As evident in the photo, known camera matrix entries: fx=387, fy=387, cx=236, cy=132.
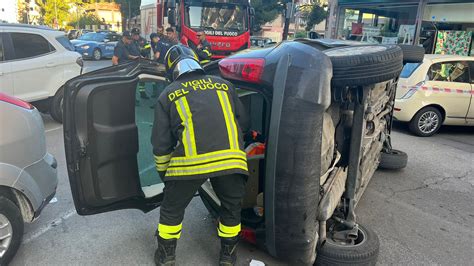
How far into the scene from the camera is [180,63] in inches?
104

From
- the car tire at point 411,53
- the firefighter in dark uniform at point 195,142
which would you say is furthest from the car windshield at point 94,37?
the firefighter in dark uniform at point 195,142

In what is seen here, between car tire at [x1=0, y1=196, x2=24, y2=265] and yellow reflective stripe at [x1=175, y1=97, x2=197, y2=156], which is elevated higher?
yellow reflective stripe at [x1=175, y1=97, x2=197, y2=156]

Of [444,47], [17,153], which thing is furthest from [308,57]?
[444,47]

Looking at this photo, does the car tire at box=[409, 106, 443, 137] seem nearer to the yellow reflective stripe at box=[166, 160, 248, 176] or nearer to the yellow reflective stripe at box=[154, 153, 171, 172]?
the yellow reflective stripe at box=[166, 160, 248, 176]

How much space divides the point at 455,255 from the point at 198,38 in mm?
9253

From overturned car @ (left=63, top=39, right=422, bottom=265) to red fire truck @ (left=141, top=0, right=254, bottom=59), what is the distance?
876cm

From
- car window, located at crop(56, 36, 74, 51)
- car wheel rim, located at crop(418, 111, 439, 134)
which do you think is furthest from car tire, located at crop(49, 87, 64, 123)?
car wheel rim, located at crop(418, 111, 439, 134)

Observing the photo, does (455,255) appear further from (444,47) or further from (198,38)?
(444,47)

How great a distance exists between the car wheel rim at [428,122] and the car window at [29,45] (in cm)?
681

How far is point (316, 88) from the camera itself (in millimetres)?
2219

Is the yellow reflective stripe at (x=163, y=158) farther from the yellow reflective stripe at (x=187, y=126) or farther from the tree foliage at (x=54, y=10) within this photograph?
the tree foliage at (x=54, y=10)

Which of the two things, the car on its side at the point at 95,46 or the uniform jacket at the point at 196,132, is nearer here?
the uniform jacket at the point at 196,132

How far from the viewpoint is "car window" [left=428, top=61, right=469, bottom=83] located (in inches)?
273

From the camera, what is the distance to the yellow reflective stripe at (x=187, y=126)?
96.2 inches
